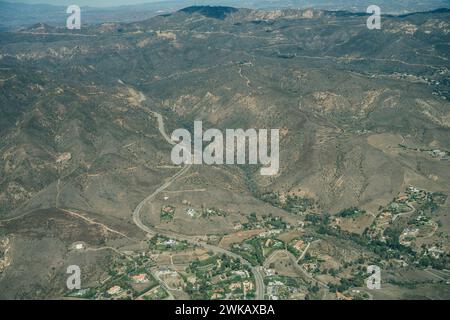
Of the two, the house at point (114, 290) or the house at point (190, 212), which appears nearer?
the house at point (114, 290)

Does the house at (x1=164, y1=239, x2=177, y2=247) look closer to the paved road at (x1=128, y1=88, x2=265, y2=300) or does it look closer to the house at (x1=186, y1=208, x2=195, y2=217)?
the paved road at (x1=128, y1=88, x2=265, y2=300)

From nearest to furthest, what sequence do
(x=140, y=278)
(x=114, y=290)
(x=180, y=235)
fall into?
(x=114, y=290) → (x=140, y=278) → (x=180, y=235)

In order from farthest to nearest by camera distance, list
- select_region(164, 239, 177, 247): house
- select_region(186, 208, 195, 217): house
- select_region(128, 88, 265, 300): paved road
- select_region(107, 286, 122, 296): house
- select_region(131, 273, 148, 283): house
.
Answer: select_region(186, 208, 195, 217): house → select_region(164, 239, 177, 247): house → select_region(131, 273, 148, 283): house → select_region(128, 88, 265, 300): paved road → select_region(107, 286, 122, 296): house

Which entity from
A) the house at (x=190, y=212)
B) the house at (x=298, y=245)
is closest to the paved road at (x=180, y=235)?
the house at (x=190, y=212)

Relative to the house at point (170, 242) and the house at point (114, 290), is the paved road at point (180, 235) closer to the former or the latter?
the house at point (170, 242)

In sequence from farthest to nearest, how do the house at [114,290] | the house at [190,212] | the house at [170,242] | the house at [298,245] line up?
the house at [190,212] → the house at [170,242] → the house at [298,245] → the house at [114,290]

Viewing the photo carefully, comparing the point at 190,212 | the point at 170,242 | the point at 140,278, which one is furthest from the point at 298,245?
the point at 140,278

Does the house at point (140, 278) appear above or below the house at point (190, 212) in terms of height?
below

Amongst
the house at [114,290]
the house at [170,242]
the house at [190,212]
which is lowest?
the house at [114,290]

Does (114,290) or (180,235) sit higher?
(180,235)

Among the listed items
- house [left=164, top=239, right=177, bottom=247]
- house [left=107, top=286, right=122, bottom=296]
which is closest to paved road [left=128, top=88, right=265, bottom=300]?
house [left=164, top=239, right=177, bottom=247]

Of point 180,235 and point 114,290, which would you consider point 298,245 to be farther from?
point 114,290
